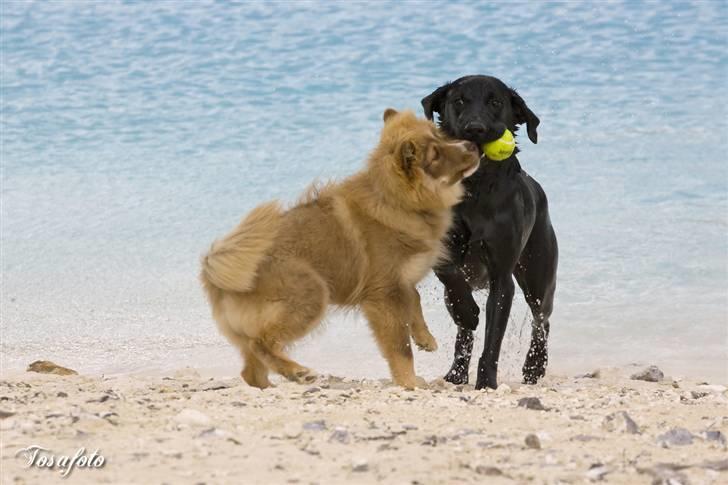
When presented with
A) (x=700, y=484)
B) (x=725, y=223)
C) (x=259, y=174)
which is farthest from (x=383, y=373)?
(x=259, y=174)

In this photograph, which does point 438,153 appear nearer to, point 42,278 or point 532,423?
point 532,423

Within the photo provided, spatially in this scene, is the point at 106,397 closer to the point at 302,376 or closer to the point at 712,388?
the point at 302,376

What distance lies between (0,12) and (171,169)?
8.52m

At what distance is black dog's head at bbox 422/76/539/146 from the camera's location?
19.2 feet

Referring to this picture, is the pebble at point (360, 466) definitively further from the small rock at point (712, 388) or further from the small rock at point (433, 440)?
the small rock at point (712, 388)

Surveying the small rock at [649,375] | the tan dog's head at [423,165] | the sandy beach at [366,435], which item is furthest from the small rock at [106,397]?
the small rock at [649,375]

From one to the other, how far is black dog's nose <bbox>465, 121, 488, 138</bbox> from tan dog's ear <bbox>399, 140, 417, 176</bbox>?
0.28 meters

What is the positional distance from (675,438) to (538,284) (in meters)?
2.26

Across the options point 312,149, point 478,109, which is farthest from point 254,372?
point 312,149

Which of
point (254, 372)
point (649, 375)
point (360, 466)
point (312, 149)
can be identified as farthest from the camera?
point (312, 149)

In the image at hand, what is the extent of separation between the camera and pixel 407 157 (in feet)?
19.0

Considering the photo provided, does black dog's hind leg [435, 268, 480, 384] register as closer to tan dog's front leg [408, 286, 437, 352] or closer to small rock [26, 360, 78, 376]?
tan dog's front leg [408, 286, 437, 352]

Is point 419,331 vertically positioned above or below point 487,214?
below

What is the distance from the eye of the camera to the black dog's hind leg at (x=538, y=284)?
6.60 metres
